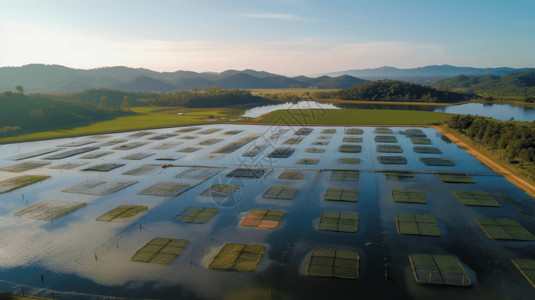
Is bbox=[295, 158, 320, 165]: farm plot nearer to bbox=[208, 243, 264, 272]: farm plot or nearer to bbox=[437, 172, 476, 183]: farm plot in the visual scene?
bbox=[437, 172, 476, 183]: farm plot

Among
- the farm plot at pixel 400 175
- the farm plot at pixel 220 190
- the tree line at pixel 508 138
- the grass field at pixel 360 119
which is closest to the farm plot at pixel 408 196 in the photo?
the farm plot at pixel 400 175

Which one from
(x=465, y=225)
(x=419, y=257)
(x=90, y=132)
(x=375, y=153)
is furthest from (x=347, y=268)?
(x=90, y=132)

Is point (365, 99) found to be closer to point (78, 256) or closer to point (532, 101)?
point (532, 101)

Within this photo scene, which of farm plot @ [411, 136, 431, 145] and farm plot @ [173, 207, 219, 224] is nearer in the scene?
farm plot @ [173, 207, 219, 224]

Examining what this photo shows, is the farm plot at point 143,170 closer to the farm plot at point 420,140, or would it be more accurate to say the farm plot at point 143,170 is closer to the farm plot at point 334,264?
the farm plot at point 334,264

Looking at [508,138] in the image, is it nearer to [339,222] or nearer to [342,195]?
[342,195]

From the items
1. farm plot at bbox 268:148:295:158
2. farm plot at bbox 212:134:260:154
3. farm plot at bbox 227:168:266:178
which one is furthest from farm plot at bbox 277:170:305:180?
farm plot at bbox 212:134:260:154
